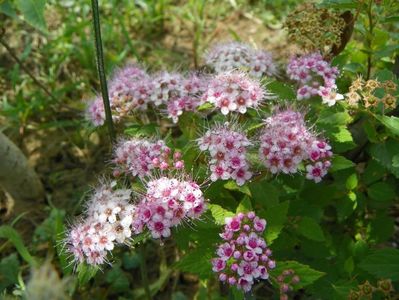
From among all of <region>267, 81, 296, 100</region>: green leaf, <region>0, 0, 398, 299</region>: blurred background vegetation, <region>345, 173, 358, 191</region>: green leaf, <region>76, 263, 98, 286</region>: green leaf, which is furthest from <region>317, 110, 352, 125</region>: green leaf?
<region>76, 263, 98, 286</region>: green leaf

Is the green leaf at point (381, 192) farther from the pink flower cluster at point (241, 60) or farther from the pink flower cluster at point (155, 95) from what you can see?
the pink flower cluster at point (155, 95)

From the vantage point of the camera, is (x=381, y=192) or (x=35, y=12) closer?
(x=35, y=12)

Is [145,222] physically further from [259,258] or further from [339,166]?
[339,166]

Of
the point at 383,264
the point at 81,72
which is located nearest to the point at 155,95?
the point at 383,264

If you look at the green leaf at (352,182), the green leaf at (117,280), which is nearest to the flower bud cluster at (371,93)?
the green leaf at (352,182)

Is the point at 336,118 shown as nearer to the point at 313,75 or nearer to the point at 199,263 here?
the point at 313,75

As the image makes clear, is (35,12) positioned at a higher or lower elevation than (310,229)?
higher
